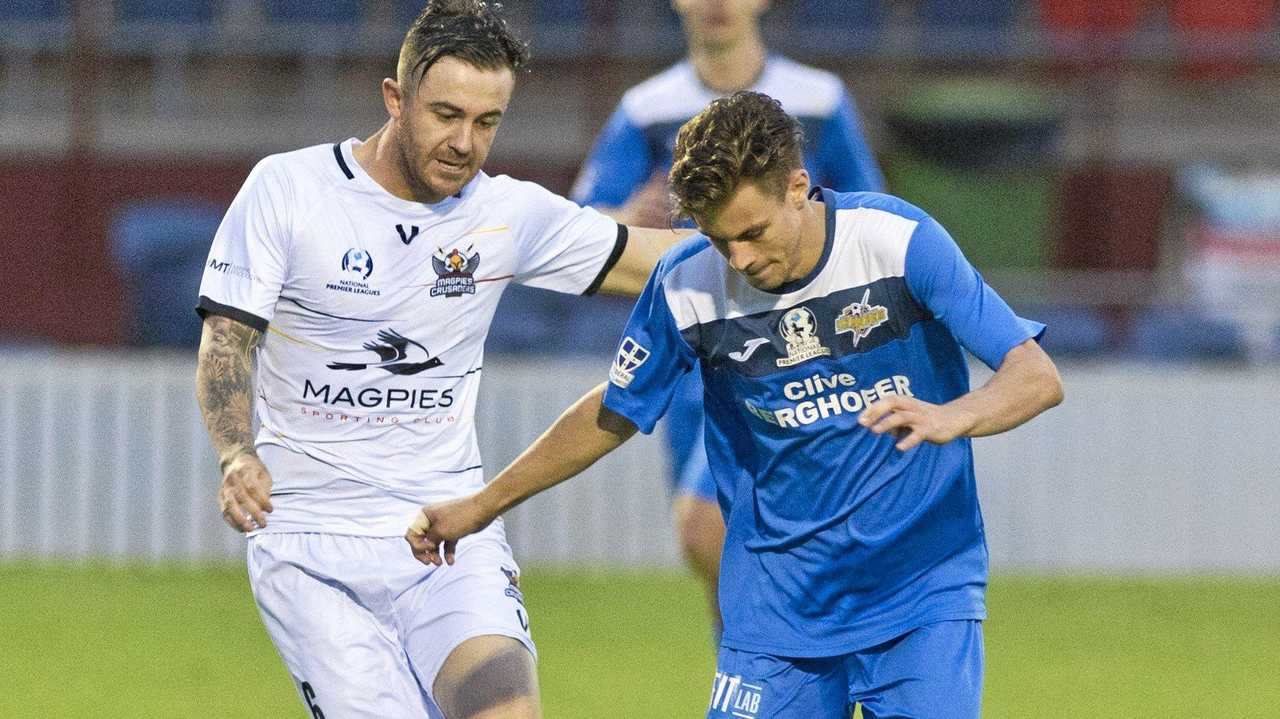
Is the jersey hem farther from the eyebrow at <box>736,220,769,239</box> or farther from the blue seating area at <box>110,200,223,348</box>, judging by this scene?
the blue seating area at <box>110,200,223,348</box>

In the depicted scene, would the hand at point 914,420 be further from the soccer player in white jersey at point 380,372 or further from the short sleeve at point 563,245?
the short sleeve at point 563,245

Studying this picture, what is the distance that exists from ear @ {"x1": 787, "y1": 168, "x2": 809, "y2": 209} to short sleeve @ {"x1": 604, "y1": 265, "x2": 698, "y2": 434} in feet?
1.27

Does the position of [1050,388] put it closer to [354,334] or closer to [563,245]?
[563,245]

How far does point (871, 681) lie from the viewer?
13.0ft

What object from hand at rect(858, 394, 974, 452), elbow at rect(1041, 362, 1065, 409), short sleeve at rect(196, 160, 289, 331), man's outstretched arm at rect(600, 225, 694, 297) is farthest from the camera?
man's outstretched arm at rect(600, 225, 694, 297)

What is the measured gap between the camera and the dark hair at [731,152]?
12.1ft

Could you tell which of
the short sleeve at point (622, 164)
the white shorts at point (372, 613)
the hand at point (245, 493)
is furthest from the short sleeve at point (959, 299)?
the short sleeve at point (622, 164)

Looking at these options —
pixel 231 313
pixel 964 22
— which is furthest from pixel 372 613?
pixel 964 22

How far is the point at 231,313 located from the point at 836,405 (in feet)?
4.30

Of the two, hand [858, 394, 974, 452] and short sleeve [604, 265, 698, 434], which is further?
short sleeve [604, 265, 698, 434]

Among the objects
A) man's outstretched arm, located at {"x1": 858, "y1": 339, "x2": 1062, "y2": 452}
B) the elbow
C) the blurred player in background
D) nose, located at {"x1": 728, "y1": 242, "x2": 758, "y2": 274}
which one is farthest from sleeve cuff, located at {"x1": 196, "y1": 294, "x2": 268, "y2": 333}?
the blurred player in background

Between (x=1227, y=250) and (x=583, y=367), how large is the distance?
657 cm

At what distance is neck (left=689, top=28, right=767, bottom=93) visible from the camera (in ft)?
19.7

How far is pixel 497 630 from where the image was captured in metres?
4.10
